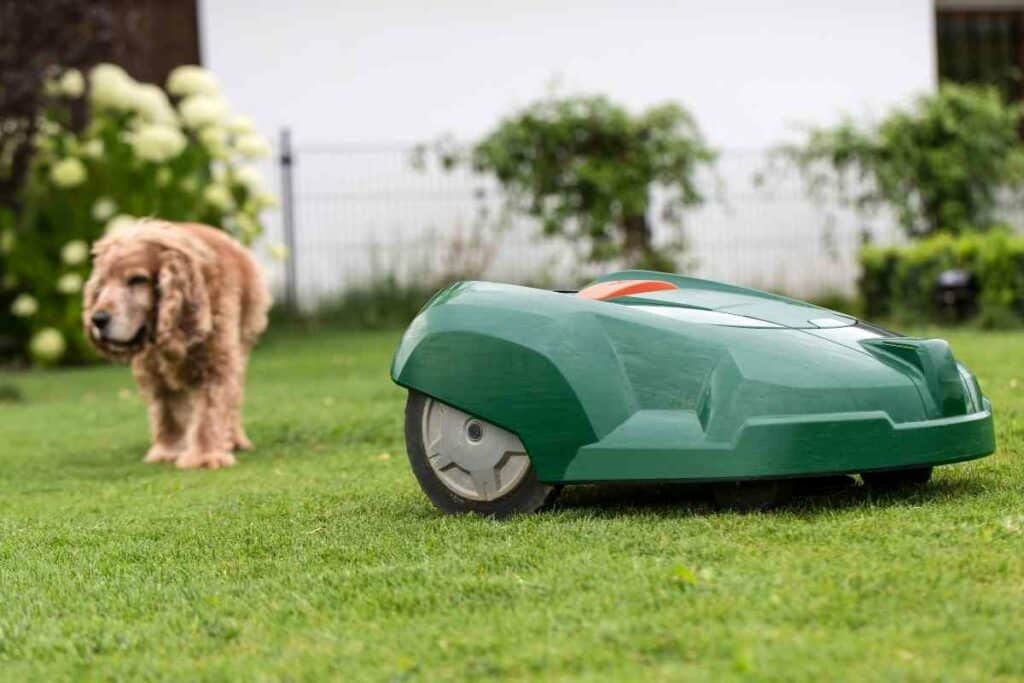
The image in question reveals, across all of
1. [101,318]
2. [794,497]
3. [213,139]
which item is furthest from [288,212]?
[794,497]

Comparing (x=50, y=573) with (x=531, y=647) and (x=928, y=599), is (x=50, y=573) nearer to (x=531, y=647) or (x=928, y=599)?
(x=531, y=647)

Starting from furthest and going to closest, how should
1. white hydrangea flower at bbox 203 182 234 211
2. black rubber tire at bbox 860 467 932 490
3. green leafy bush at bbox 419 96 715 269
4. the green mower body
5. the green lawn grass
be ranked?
green leafy bush at bbox 419 96 715 269
white hydrangea flower at bbox 203 182 234 211
black rubber tire at bbox 860 467 932 490
the green mower body
the green lawn grass

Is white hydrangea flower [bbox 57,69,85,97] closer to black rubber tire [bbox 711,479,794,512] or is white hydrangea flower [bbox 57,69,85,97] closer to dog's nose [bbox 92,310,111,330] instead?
dog's nose [bbox 92,310,111,330]

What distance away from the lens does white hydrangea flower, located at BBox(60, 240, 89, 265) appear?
1366cm

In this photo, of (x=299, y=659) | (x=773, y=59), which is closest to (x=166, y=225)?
(x=299, y=659)

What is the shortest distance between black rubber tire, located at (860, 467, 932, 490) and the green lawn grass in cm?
5

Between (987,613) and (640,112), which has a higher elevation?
(640,112)

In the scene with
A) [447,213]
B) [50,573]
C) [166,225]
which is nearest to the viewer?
[50,573]

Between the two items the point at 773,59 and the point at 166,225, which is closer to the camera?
the point at 166,225

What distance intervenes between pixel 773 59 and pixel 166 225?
41.8ft

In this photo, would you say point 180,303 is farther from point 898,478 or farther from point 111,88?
point 111,88

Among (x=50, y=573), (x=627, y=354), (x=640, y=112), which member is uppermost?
(x=640, y=112)

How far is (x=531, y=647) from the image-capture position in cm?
331

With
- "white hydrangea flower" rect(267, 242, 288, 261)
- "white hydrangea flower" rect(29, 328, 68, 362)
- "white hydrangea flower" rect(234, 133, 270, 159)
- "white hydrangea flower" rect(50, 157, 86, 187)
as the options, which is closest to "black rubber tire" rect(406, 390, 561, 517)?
"white hydrangea flower" rect(50, 157, 86, 187)
